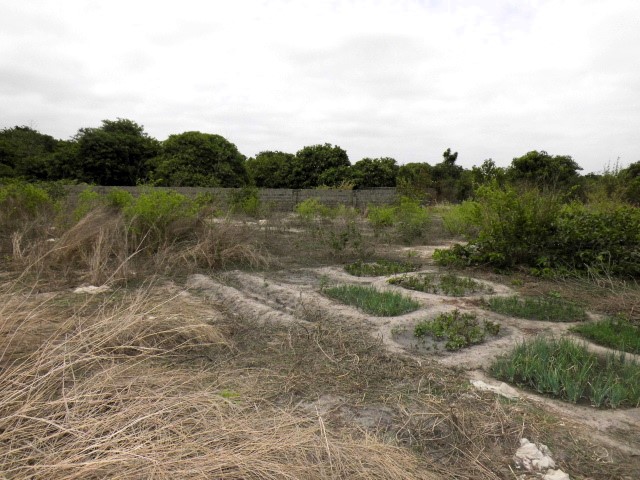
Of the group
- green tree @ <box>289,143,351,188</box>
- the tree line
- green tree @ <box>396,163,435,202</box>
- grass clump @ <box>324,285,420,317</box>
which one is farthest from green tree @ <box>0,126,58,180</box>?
grass clump @ <box>324,285,420,317</box>

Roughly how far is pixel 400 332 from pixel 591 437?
1.60 meters

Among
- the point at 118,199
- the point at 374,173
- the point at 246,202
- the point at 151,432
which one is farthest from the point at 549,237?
the point at 374,173

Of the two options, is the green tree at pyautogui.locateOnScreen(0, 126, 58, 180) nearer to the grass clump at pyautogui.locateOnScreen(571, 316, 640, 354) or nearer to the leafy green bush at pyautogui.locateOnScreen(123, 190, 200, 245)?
the leafy green bush at pyautogui.locateOnScreen(123, 190, 200, 245)

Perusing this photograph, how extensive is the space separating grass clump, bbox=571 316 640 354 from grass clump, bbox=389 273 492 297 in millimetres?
1344

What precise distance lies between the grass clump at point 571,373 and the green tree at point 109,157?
20.0 m

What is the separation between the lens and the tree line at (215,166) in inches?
737

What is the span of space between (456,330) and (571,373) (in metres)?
0.92

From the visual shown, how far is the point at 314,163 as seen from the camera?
22.6 m

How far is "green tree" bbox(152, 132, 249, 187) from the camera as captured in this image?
17.9 m

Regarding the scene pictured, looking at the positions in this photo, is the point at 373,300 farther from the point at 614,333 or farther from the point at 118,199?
the point at 118,199

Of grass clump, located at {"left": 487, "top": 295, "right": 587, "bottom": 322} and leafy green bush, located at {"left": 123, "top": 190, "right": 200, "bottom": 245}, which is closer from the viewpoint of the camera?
grass clump, located at {"left": 487, "top": 295, "right": 587, "bottom": 322}

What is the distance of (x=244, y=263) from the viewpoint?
642 centimetres

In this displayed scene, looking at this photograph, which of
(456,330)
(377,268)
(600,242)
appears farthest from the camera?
(377,268)

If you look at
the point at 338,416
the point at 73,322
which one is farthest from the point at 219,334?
the point at 338,416
